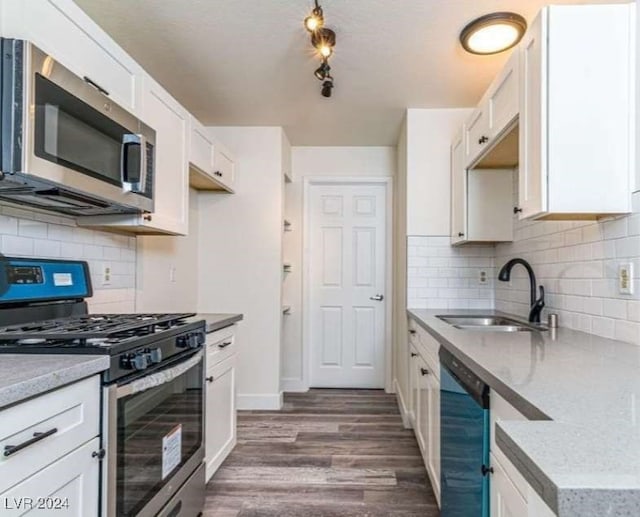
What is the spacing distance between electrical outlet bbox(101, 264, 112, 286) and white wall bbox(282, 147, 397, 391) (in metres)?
2.04

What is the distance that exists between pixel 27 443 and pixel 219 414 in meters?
1.50

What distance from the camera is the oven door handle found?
4.41 feet

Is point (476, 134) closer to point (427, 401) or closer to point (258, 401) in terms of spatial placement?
point (427, 401)

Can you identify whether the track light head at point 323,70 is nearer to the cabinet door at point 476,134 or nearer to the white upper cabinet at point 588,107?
the cabinet door at point 476,134

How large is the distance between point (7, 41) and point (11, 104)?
187 millimetres

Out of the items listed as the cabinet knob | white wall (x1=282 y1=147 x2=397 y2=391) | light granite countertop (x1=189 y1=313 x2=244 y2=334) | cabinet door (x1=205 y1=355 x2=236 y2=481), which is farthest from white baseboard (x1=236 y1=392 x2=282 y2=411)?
the cabinet knob

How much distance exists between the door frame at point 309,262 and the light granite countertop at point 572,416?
8.70 feet

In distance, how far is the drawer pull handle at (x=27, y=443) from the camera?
902mm

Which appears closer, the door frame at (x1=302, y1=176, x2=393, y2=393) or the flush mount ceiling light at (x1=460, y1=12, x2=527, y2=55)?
the flush mount ceiling light at (x1=460, y1=12, x2=527, y2=55)

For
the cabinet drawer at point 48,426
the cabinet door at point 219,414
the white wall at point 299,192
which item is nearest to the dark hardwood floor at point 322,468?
the cabinet door at point 219,414

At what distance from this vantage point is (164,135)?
2.30 meters

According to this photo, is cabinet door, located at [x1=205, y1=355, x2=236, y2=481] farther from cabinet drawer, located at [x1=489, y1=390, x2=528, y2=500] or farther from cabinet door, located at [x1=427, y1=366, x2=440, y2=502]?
cabinet drawer, located at [x1=489, y1=390, x2=528, y2=500]

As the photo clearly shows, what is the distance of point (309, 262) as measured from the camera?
4.32 m

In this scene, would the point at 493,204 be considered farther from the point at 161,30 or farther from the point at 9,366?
the point at 9,366
